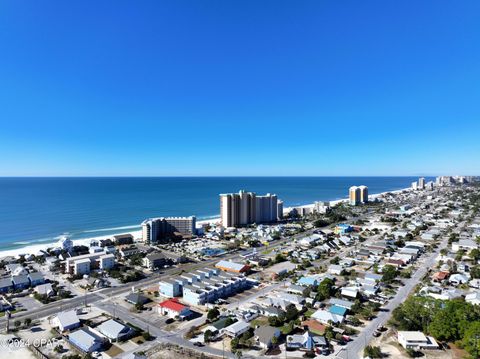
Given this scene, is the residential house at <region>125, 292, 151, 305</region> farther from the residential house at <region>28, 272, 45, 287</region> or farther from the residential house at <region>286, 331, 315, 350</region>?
the residential house at <region>286, 331, 315, 350</region>

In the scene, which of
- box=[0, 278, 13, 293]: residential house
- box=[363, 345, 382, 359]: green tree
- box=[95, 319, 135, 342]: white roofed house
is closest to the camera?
box=[363, 345, 382, 359]: green tree

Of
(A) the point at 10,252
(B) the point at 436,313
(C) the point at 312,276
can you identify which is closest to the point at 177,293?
(C) the point at 312,276

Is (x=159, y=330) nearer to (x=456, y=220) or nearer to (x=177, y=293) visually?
(x=177, y=293)

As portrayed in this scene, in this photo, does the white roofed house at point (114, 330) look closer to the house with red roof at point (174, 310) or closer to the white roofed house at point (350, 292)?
the house with red roof at point (174, 310)

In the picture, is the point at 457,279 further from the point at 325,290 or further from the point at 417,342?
the point at 417,342

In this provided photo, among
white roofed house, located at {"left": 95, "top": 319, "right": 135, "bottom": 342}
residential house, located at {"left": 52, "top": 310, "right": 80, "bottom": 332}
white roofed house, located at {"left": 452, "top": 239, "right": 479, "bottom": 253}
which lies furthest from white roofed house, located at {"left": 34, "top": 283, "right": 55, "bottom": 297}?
white roofed house, located at {"left": 452, "top": 239, "right": 479, "bottom": 253}

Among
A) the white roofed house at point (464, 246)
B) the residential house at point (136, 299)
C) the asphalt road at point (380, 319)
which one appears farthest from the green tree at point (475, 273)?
the residential house at point (136, 299)
